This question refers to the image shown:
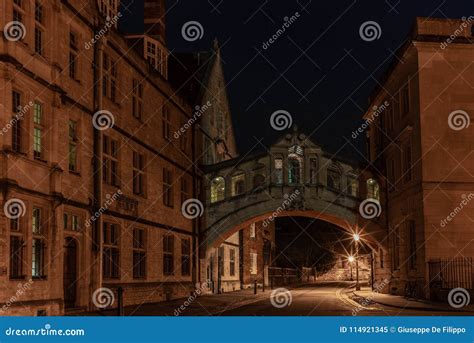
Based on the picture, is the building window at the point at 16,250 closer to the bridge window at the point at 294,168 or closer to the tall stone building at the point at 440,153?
the tall stone building at the point at 440,153

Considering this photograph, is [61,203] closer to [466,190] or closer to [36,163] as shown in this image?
[36,163]

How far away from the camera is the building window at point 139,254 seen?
27.5 meters

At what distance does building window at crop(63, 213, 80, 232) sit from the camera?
2112 centimetres

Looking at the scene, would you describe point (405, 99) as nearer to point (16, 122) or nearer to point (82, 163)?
point (82, 163)

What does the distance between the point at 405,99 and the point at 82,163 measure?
56.5 ft

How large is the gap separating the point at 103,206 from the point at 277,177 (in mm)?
16087

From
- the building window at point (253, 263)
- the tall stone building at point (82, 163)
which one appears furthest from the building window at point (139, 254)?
the building window at point (253, 263)

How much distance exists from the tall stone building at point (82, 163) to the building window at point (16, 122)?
0.12 ft

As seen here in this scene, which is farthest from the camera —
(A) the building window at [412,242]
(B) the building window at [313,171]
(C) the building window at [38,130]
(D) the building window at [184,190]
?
(B) the building window at [313,171]

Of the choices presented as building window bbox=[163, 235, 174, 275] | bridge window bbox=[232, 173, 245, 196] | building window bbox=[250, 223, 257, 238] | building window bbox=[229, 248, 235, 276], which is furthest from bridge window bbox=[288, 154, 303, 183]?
building window bbox=[250, 223, 257, 238]

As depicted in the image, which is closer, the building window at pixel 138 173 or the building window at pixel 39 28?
the building window at pixel 39 28

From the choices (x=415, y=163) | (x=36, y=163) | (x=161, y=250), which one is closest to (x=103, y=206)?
(x=36, y=163)

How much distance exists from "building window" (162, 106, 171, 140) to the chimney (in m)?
3.76

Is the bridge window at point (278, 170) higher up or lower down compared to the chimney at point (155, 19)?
lower down
